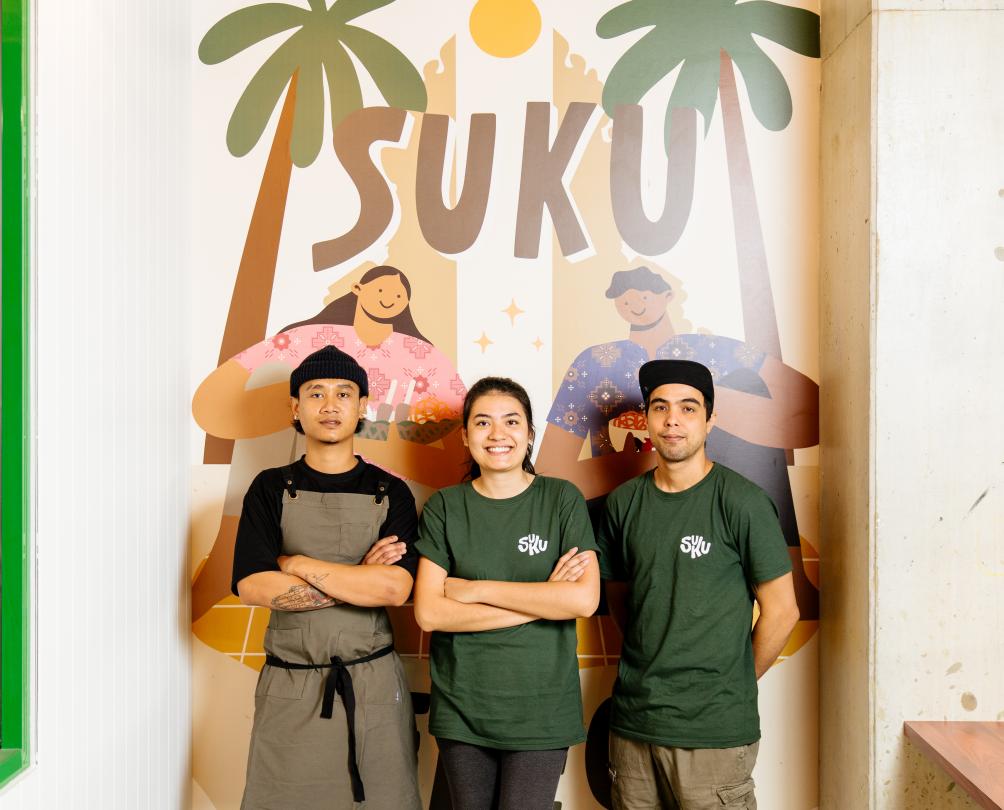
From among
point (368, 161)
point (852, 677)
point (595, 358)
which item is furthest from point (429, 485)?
point (852, 677)

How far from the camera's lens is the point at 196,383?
2947mm

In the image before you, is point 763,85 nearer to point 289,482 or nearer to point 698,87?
point 698,87

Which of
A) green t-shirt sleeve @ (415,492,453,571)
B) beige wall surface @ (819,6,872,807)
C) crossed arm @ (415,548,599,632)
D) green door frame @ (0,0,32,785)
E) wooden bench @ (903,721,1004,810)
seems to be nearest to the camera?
green door frame @ (0,0,32,785)

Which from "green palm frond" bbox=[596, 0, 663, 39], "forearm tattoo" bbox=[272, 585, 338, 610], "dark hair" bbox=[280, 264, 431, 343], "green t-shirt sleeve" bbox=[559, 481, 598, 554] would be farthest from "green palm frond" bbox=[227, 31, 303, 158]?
"green t-shirt sleeve" bbox=[559, 481, 598, 554]

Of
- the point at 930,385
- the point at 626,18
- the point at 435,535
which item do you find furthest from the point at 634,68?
the point at 435,535

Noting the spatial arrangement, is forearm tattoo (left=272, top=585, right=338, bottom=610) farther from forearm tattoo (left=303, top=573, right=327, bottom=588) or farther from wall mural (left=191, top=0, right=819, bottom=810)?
wall mural (left=191, top=0, right=819, bottom=810)

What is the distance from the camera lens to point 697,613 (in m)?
2.42

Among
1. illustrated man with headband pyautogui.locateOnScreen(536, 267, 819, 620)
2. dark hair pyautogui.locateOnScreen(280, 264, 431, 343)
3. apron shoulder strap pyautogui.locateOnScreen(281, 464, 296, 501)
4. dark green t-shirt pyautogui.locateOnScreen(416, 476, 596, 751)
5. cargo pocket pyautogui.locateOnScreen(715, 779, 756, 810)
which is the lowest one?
cargo pocket pyautogui.locateOnScreen(715, 779, 756, 810)

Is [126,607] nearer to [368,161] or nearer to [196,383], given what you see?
[196,383]

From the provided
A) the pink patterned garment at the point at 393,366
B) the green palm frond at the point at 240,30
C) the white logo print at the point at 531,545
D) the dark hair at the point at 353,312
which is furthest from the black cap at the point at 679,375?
the green palm frond at the point at 240,30

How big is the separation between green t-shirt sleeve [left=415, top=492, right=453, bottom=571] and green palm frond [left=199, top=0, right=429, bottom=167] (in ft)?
4.53

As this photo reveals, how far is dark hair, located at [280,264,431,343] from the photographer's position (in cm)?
296

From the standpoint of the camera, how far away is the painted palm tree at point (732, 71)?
116 inches

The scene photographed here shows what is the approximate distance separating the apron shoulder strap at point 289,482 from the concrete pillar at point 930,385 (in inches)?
69.7
